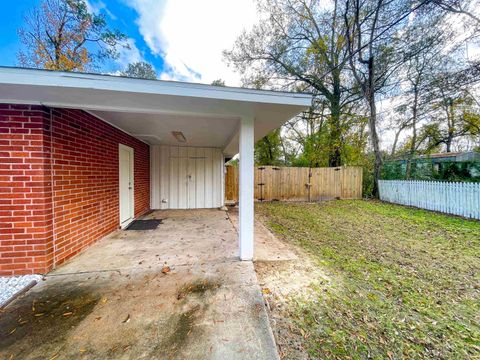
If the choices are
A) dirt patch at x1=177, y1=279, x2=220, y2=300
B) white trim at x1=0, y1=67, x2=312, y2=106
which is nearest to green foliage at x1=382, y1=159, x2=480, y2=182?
white trim at x1=0, y1=67, x2=312, y2=106

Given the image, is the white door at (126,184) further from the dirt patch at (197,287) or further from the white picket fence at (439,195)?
the white picket fence at (439,195)

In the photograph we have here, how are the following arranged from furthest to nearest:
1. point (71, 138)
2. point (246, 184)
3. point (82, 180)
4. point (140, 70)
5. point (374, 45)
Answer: point (140, 70) < point (374, 45) < point (82, 180) < point (71, 138) < point (246, 184)

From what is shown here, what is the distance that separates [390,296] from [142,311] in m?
2.55

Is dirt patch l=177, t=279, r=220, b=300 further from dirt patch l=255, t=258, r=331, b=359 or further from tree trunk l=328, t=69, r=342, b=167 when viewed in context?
tree trunk l=328, t=69, r=342, b=167

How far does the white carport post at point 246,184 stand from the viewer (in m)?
2.79

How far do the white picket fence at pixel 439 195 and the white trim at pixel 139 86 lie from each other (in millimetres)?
Result: 6340

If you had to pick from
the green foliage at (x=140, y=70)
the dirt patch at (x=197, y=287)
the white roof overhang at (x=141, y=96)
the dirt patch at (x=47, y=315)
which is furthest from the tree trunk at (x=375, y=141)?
the green foliage at (x=140, y=70)

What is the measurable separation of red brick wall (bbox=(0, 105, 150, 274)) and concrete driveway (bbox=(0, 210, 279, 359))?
361 millimetres

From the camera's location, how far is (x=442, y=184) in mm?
6316

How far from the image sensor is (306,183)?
32.2 ft

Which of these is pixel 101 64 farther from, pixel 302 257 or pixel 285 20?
pixel 302 257

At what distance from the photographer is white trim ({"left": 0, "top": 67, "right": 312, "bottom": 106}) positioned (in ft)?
6.53

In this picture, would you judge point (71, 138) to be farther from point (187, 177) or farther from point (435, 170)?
point (435, 170)

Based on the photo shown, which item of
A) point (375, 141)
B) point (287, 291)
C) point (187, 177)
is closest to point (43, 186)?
point (287, 291)
